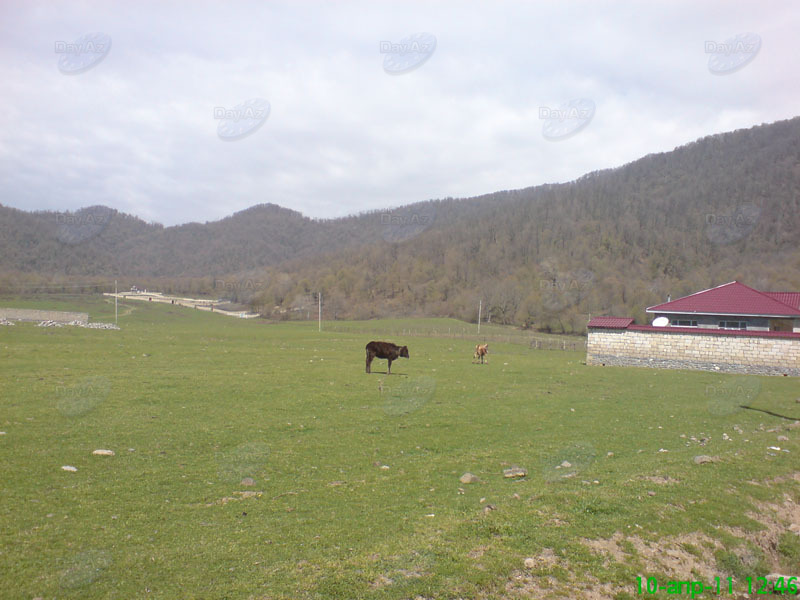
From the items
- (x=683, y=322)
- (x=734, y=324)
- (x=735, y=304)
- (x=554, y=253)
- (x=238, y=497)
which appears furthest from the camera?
(x=554, y=253)

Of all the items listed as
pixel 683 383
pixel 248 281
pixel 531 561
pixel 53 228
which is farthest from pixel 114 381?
pixel 53 228

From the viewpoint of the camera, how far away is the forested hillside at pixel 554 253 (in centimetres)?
12256

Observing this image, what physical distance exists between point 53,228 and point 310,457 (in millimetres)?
197457

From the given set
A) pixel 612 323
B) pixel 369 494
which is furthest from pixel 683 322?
pixel 369 494

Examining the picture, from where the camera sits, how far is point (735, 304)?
42.3 meters

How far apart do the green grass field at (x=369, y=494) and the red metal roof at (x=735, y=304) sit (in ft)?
98.0

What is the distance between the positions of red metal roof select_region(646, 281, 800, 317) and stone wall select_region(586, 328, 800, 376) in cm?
1024

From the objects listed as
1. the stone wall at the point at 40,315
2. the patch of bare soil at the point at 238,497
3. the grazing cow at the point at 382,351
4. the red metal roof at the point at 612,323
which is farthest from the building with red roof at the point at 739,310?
the stone wall at the point at 40,315

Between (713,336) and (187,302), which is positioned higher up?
(187,302)

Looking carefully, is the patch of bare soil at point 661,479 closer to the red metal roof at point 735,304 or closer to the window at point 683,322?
the red metal roof at point 735,304

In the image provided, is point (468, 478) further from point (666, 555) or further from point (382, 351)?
point (382, 351)

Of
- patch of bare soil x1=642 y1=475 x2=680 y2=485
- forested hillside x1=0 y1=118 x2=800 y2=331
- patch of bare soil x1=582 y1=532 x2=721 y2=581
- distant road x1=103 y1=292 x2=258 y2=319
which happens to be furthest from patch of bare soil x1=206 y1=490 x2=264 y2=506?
distant road x1=103 y1=292 x2=258 y2=319

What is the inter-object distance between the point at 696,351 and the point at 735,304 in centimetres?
1202

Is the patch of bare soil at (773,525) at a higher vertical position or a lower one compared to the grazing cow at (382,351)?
lower
